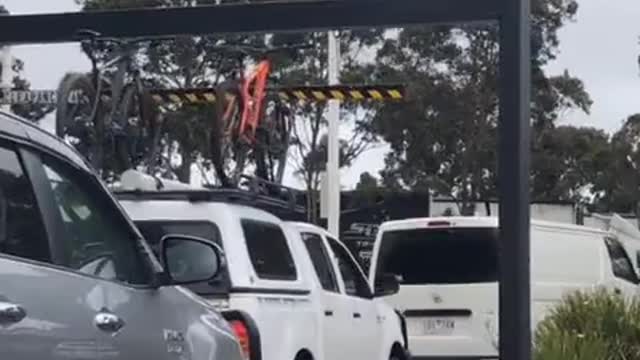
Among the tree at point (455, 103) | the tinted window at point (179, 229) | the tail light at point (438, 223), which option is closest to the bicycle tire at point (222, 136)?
the tinted window at point (179, 229)

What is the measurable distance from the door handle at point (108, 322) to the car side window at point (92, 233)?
19cm

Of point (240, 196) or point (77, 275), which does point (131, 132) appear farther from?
point (77, 275)

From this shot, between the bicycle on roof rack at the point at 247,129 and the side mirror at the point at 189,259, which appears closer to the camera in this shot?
the side mirror at the point at 189,259

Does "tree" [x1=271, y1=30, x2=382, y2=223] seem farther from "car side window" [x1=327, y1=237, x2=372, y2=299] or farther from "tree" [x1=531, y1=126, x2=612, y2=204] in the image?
"car side window" [x1=327, y1=237, x2=372, y2=299]

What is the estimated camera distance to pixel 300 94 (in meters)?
17.4

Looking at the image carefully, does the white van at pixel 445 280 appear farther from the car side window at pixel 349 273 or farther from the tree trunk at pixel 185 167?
the tree trunk at pixel 185 167

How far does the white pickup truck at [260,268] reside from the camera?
30.3 ft

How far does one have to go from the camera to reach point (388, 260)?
1622cm

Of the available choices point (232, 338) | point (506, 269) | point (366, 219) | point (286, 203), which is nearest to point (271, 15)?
point (286, 203)

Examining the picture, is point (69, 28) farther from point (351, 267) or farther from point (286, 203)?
point (351, 267)

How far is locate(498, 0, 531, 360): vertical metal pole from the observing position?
32.3 feet

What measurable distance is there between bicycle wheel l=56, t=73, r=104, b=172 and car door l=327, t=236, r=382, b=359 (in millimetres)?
2288

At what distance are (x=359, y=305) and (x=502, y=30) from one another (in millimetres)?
3193

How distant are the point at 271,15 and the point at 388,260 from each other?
20.7 feet
